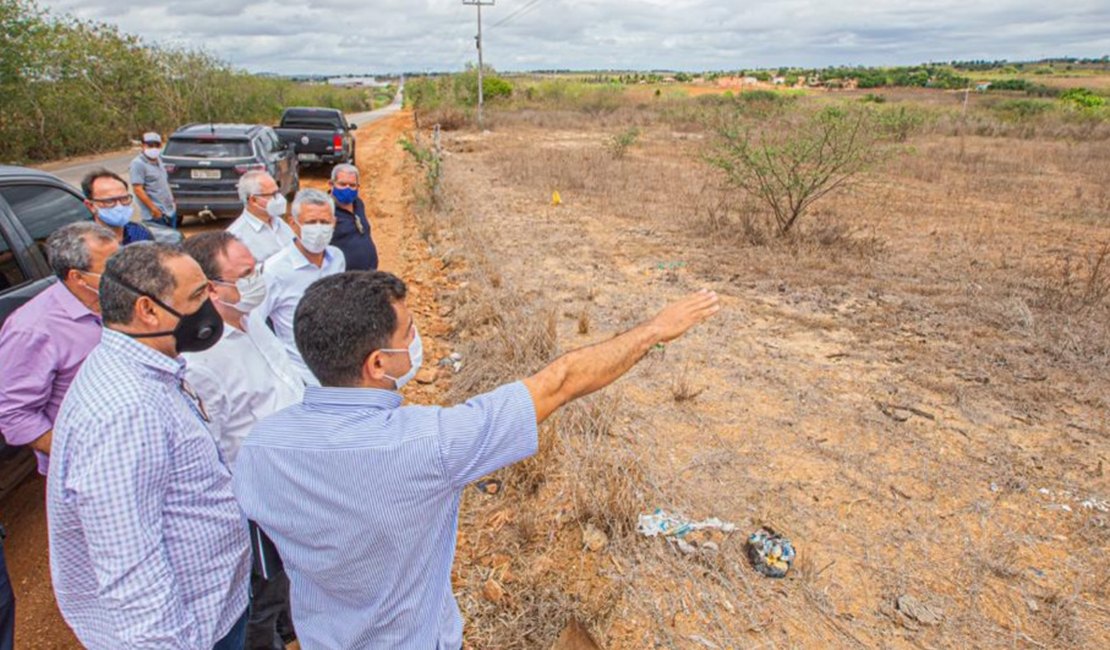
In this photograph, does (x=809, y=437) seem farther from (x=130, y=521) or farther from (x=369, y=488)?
(x=130, y=521)

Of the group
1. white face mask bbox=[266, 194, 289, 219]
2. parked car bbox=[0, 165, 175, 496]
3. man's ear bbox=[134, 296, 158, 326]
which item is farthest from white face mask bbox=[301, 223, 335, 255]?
man's ear bbox=[134, 296, 158, 326]

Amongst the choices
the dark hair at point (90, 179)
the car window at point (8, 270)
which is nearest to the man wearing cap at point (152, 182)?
the dark hair at point (90, 179)

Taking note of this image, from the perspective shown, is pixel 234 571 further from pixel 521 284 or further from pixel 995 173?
pixel 995 173

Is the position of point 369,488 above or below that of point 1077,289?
above

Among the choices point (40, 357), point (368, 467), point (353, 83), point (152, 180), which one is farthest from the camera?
point (353, 83)

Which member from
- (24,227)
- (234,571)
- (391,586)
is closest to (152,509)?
(234,571)

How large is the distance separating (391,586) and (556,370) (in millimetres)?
585

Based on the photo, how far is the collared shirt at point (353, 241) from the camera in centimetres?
427

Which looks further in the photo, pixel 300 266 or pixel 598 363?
pixel 300 266

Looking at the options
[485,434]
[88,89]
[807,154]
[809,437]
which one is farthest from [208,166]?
[88,89]

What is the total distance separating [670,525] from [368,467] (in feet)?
7.30

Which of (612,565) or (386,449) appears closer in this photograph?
(386,449)

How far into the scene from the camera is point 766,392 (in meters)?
4.55

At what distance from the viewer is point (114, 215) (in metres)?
3.82
